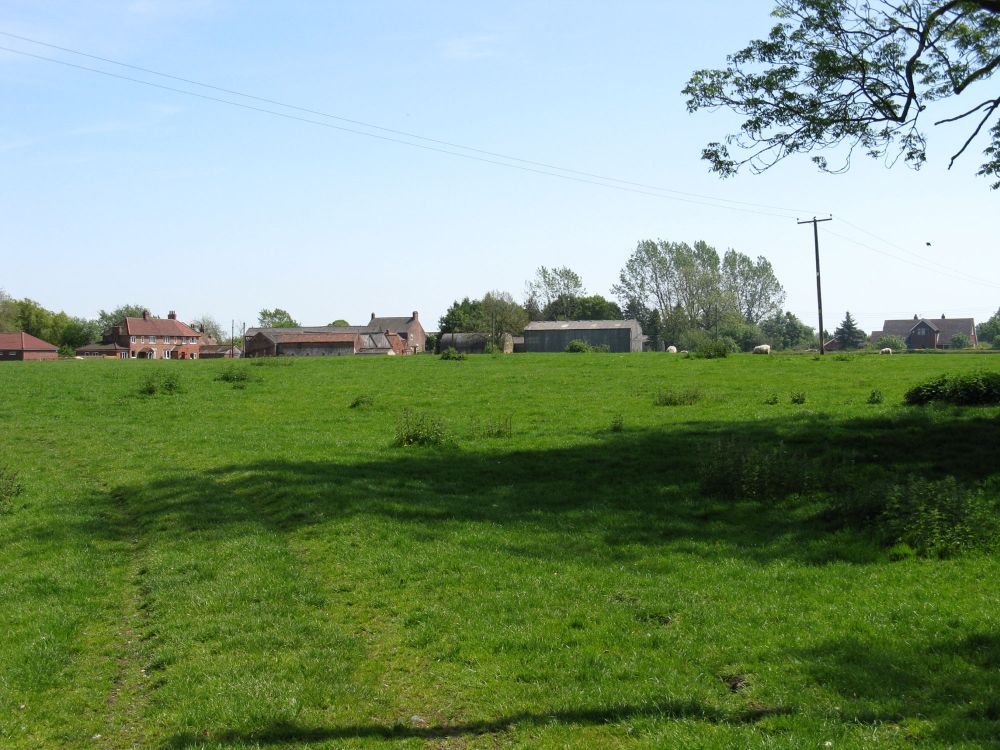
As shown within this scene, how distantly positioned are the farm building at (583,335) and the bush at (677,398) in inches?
3037

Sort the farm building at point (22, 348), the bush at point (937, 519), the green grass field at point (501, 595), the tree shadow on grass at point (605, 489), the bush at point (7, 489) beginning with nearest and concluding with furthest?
the green grass field at point (501, 595) < the bush at point (937, 519) < the tree shadow on grass at point (605, 489) < the bush at point (7, 489) < the farm building at point (22, 348)

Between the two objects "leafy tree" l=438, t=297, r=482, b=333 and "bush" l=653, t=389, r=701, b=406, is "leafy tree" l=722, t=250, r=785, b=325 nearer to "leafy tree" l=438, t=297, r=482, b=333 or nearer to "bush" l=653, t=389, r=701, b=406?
"leafy tree" l=438, t=297, r=482, b=333

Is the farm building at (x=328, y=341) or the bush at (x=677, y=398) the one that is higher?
the farm building at (x=328, y=341)

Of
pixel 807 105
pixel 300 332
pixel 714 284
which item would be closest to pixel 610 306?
pixel 714 284

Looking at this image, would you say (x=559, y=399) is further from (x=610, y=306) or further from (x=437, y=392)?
(x=610, y=306)

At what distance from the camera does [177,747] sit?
22.0ft

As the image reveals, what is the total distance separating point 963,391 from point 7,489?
2552 cm

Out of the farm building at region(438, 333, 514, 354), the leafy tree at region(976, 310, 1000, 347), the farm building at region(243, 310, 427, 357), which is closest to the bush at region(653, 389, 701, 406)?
the farm building at region(243, 310, 427, 357)

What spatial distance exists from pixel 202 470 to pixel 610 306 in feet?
422

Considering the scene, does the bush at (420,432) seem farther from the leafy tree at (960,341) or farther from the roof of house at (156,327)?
the leafy tree at (960,341)

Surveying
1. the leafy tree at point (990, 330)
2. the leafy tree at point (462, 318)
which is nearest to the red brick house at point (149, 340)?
the leafy tree at point (462, 318)

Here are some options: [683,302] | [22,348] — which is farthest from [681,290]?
[22,348]

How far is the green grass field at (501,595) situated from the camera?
6949 mm

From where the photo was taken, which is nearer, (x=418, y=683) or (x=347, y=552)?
(x=418, y=683)
